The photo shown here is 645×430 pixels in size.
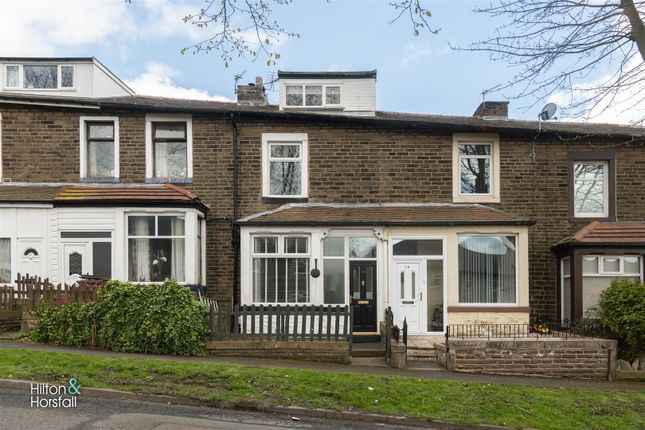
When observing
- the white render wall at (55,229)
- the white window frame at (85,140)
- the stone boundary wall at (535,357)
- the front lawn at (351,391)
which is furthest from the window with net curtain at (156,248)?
the stone boundary wall at (535,357)

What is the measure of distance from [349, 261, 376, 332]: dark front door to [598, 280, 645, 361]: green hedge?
5577 mm

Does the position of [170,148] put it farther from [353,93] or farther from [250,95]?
[353,93]

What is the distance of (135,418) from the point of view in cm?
747

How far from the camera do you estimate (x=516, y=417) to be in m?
8.51

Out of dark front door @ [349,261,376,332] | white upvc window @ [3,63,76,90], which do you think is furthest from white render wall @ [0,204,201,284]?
white upvc window @ [3,63,76,90]

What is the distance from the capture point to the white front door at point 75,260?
592 inches

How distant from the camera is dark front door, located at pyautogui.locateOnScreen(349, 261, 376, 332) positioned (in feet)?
50.0

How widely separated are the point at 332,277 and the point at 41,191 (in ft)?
27.0

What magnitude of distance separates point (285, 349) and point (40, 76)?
485 inches

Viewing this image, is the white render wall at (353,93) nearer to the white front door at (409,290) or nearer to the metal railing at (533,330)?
the white front door at (409,290)

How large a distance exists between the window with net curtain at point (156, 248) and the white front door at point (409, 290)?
5.79m

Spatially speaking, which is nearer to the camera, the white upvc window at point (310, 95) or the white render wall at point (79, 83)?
the white render wall at point (79, 83)

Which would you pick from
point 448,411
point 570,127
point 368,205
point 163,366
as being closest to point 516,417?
point 448,411

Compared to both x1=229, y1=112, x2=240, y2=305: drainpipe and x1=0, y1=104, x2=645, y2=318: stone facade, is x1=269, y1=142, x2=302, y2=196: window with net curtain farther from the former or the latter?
x1=229, y1=112, x2=240, y2=305: drainpipe
